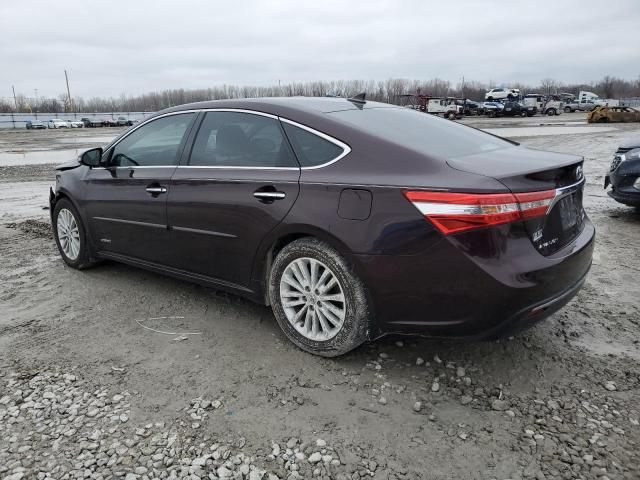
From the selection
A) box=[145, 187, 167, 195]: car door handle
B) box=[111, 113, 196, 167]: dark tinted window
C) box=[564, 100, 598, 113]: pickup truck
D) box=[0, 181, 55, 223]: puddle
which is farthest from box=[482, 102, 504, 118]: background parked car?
box=[145, 187, 167, 195]: car door handle

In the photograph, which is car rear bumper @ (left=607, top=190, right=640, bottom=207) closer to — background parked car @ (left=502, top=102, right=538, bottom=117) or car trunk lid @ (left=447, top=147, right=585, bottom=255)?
car trunk lid @ (left=447, top=147, right=585, bottom=255)

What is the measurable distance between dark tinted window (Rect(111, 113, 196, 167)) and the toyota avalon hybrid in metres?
0.02

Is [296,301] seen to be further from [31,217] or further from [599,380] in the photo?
[31,217]

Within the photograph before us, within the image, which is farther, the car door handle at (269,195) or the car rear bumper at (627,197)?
the car rear bumper at (627,197)

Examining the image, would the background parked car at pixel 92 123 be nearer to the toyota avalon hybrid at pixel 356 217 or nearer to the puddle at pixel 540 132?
the puddle at pixel 540 132

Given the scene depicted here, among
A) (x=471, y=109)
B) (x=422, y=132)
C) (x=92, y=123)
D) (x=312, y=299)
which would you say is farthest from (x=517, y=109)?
(x=312, y=299)

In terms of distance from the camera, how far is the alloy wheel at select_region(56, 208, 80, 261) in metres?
5.10

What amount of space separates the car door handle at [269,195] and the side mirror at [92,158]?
2.17m

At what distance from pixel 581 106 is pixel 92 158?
2744 inches

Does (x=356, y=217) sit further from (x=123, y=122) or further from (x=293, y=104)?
(x=123, y=122)

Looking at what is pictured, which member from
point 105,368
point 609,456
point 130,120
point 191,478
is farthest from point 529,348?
point 130,120

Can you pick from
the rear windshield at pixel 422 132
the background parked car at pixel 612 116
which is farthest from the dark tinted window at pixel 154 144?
the background parked car at pixel 612 116

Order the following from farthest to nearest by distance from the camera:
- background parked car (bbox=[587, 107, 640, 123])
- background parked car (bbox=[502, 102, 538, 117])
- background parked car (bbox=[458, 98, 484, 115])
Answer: background parked car (bbox=[458, 98, 484, 115]), background parked car (bbox=[502, 102, 538, 117]), background parked car (bbox=[587, 107, 640, 123])

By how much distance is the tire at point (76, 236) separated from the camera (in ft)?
16.4
